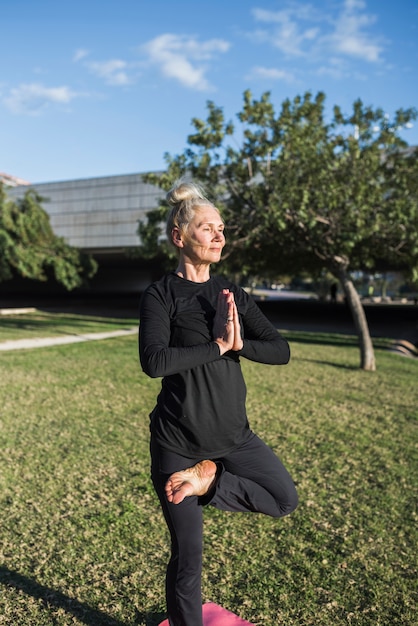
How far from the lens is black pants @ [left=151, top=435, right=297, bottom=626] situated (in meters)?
2.21

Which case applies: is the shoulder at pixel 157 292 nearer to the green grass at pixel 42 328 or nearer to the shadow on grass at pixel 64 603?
the shadow on grass at pixel 64 603

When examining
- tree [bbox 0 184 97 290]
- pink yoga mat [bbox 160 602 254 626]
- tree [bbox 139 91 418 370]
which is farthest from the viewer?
tree [bbox 0 184 97 290]

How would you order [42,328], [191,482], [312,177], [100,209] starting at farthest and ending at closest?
[100,209], [42,328], [312,177], [191,482]

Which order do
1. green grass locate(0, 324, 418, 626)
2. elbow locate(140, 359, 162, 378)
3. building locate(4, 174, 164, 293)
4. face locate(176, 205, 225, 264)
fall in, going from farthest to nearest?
building locate(4, 174, 164, 293) → green grass locate(0, 324, 418, 626) → face locate(176, 205, 225, 264) → elbow locate(140, 359, 162, 378)

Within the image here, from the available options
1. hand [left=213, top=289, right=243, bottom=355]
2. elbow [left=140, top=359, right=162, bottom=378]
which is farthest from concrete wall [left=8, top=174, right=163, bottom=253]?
elbow [left=140, top=359, right=162, bottom=378]

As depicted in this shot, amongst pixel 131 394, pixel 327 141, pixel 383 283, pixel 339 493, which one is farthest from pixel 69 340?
pixel 383 283

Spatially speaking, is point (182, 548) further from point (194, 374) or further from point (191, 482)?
point (194, 374)

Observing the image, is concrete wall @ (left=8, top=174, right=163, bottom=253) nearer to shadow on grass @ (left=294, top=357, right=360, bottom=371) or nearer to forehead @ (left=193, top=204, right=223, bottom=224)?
shadow on grass @ (left=294, top=357, right=360, bottom=371)

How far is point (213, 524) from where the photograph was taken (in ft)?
13.2

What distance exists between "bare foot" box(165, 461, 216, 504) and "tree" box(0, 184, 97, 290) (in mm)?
18272

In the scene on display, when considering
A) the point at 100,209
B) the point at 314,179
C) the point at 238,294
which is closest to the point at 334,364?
the point at 314,179

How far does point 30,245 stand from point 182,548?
19482 mm

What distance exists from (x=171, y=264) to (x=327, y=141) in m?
7.34

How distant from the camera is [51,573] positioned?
3.29 metres
